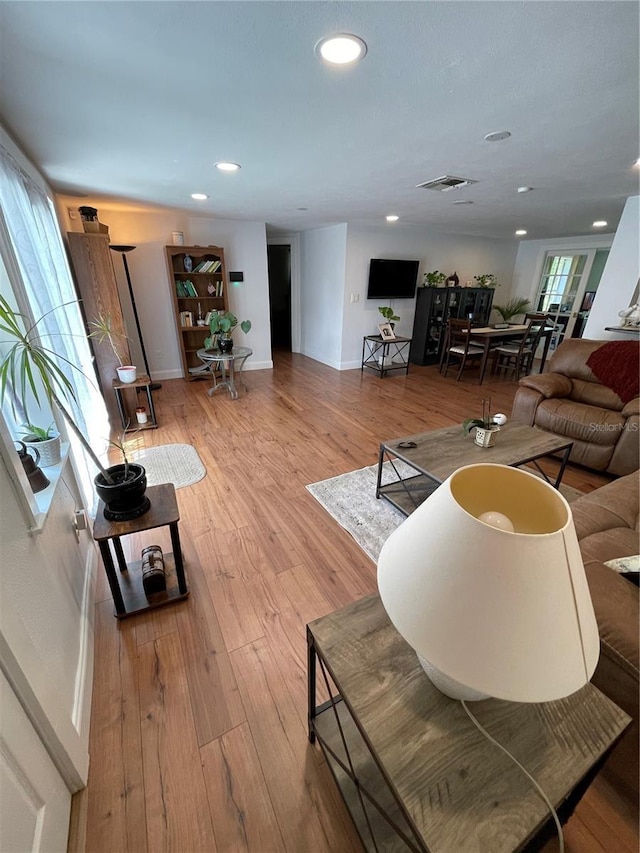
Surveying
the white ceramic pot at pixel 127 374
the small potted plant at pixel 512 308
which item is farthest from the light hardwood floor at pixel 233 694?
the small potted plant at pixel 512 308

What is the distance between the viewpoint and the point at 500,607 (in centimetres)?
49

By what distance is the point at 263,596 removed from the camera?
65.6 inches

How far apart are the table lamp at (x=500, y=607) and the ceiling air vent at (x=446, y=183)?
290 cm

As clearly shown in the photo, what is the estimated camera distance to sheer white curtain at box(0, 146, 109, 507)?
1.68m

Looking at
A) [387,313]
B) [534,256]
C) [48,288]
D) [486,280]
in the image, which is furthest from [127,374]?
[534,256]

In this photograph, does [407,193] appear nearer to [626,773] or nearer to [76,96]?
[76,96]

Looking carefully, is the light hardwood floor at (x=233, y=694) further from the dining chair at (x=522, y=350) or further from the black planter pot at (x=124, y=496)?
the dining chair at (x=522, y=350)

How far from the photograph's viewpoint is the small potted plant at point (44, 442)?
55.6 inches

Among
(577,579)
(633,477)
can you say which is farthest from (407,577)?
(633,477)

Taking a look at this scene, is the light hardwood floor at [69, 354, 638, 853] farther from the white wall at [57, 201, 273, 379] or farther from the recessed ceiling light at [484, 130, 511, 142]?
the white wall at [57, 201, 273, 379]

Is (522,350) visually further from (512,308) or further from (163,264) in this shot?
(163,264)

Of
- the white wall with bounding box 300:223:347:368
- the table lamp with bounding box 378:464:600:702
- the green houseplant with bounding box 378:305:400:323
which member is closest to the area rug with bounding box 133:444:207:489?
the table lamp with bounding box 378:464:600:702

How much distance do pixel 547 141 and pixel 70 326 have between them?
11.0ft

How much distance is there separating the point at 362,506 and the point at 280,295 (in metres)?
6.31
